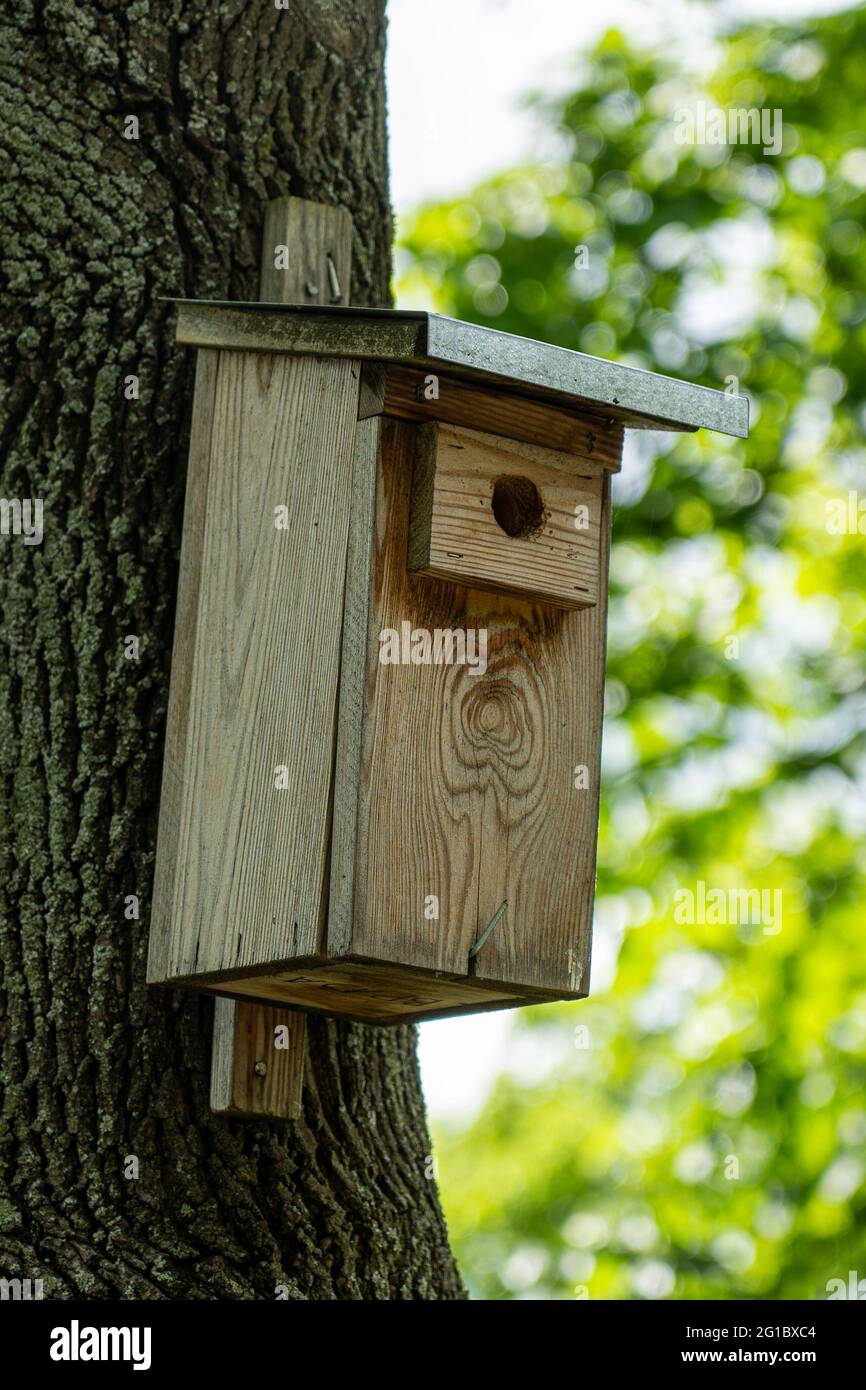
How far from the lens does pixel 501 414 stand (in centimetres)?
228

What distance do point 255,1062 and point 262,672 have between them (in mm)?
545

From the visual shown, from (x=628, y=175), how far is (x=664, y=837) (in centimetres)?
227

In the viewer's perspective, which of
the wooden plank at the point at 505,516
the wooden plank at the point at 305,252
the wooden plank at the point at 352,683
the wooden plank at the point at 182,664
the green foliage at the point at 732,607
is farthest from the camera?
the green foliage at the point at 732,607

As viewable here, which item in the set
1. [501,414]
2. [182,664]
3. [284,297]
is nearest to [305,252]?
[284,297]

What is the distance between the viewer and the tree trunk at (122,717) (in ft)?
7.71

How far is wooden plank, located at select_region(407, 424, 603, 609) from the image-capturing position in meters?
2.20

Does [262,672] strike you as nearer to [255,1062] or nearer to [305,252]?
[255,1062]

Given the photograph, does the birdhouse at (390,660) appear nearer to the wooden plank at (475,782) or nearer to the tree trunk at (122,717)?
the wooden plank at (475,782)

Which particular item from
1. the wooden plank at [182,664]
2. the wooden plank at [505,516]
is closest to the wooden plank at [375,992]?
the wooden plank at [182,664]

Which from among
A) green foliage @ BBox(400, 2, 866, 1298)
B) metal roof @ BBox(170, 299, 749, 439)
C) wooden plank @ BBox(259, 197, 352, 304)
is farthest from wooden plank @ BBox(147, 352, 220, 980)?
green foliage @ BBox(400, 2, 866, 1298)

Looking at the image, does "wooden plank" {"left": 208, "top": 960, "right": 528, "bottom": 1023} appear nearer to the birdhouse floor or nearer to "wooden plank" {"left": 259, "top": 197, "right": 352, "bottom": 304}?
the birdhouse floor

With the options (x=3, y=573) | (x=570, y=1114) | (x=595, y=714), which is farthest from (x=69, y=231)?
(x=570, y=1114)

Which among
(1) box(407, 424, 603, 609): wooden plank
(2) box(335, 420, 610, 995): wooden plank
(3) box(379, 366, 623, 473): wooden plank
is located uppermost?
(3) box(379, 366, 623, 473): wooden plank
